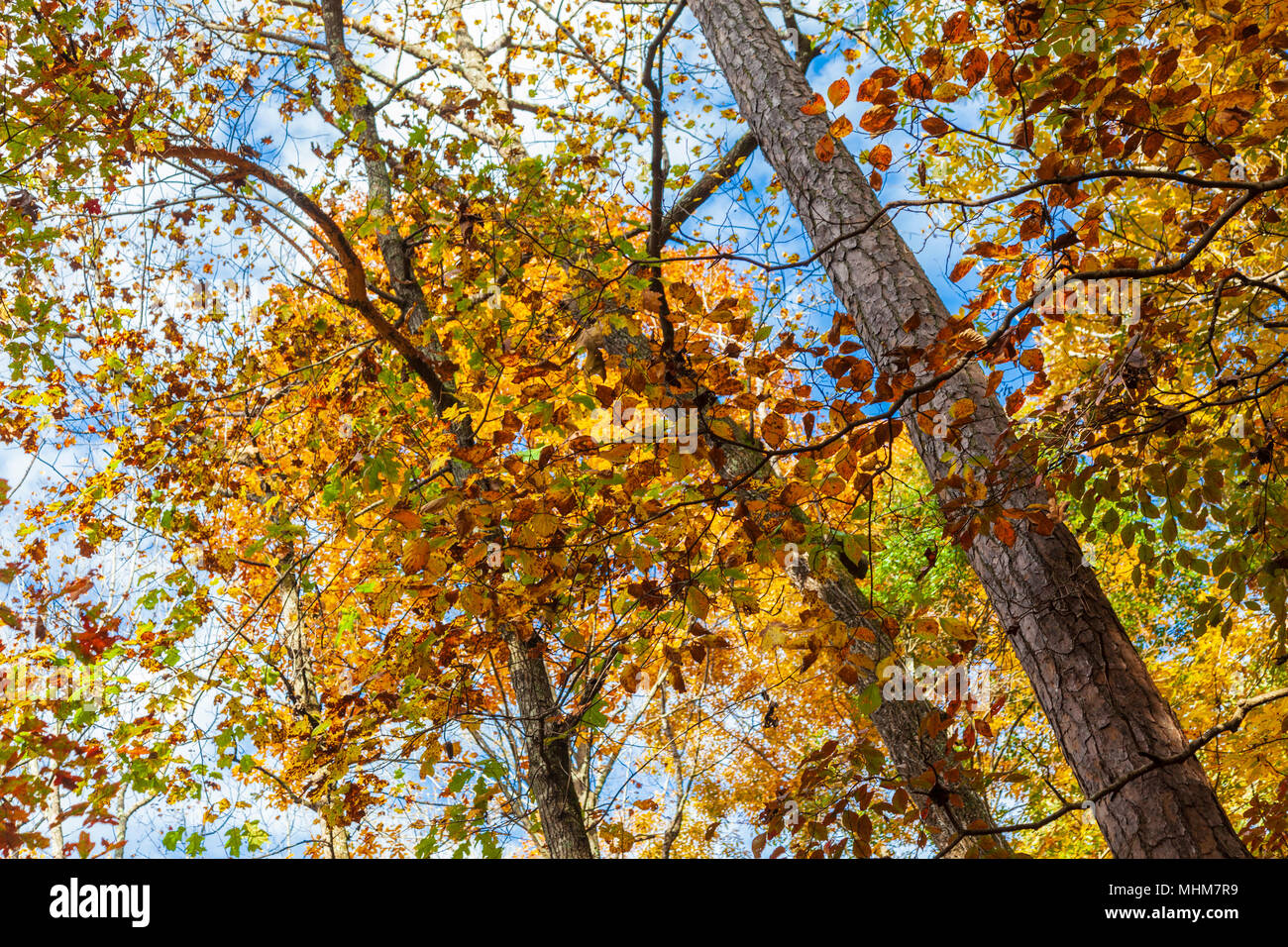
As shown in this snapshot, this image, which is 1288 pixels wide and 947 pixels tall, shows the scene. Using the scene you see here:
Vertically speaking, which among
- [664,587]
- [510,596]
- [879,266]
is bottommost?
[664,587]

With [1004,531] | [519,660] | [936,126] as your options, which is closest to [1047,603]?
[1004,531]

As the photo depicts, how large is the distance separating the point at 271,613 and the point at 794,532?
376 inches

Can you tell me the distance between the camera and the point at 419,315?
6355 mm

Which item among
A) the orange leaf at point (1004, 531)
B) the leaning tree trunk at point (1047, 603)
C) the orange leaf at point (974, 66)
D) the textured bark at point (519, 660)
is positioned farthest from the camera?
the textured bark at point (519, 660)

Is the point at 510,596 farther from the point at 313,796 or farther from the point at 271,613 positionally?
the point at 271,613

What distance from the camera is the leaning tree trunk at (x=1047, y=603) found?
8.39ft

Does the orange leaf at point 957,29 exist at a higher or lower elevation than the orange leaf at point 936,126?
higher

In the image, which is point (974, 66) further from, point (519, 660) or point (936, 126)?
point (519, 660)

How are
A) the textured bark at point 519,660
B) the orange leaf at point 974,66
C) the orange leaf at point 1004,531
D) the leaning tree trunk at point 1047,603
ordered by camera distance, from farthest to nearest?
the textured bark at point 519,660 < the leaning tree trunk at point 1047,603 < the orange leaf at point 1004,531 < the orange leaf at point 974,66

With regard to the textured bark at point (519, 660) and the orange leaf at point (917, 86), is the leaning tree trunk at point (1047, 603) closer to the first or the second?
the orange leaf at point (917, 86)

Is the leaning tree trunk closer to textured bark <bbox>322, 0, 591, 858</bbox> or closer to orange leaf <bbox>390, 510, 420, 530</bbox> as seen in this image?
orange leaf <bbox>390, 510, 420, 530</bbox>

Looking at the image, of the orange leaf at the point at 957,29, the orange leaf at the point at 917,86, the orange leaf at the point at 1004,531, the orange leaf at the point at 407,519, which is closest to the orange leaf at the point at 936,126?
the orange leaf at the point at 917,86

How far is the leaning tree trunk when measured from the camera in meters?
2.56
